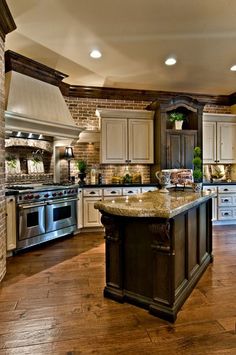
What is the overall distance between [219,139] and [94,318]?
208 inches

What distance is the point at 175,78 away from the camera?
5309 millimetres

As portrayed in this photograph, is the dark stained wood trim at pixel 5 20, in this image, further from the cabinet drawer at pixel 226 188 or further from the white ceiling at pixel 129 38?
the cabinet drawer at pixel 226 188

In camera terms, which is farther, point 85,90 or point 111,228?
point 85,90

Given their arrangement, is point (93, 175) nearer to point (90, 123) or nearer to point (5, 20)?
point (90, 123)

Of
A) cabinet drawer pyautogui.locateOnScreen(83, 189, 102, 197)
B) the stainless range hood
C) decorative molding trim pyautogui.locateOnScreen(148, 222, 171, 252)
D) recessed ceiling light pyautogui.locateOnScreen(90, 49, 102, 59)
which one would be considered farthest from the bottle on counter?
decorative molding trim pyautogui.locateOnScreen(148, 222, 171, 252)

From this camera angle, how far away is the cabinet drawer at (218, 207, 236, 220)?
578 centimetres

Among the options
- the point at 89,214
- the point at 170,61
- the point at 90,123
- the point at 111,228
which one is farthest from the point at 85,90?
the point at 111,228

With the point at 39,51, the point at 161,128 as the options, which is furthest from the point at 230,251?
the point at 39,51

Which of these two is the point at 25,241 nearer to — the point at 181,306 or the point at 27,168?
the point at 27,168

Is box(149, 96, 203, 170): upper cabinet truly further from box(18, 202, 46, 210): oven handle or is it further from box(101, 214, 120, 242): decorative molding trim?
box(101, 214, 120, 242): decorative molding trim

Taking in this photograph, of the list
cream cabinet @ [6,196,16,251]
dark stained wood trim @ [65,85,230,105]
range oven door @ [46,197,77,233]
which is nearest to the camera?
cream cabinet @ [6,196,16,251]

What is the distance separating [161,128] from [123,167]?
1258mm

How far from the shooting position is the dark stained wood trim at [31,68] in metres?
4.17

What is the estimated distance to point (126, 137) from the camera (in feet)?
18.6
